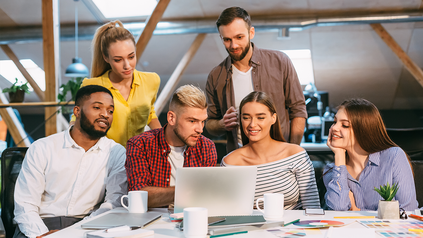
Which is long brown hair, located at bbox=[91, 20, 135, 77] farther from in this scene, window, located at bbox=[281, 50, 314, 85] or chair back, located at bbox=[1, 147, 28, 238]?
window, located at bbox=[281, 50, 314, 85]

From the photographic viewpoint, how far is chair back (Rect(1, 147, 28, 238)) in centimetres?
218

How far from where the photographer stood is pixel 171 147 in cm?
214

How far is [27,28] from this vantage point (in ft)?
25.5

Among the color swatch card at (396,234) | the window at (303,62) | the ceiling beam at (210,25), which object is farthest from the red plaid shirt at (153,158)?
the window at (303,62)

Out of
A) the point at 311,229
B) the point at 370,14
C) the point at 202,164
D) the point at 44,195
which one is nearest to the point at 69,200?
the point at 44,195

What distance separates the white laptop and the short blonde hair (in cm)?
58

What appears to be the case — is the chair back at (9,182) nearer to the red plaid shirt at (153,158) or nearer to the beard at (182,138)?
the red plaid shirt at (153,158)

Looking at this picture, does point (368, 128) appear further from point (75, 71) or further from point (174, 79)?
point (174, 79)

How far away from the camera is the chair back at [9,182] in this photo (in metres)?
2.18

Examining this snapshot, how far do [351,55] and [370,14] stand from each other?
6.31 feet

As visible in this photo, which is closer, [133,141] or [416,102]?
[133,141]

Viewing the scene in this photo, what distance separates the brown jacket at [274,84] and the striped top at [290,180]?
0.53 m

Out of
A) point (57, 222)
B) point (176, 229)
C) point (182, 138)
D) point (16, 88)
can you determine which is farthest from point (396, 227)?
point (16, 88)

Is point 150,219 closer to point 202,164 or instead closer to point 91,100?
point 202,164
